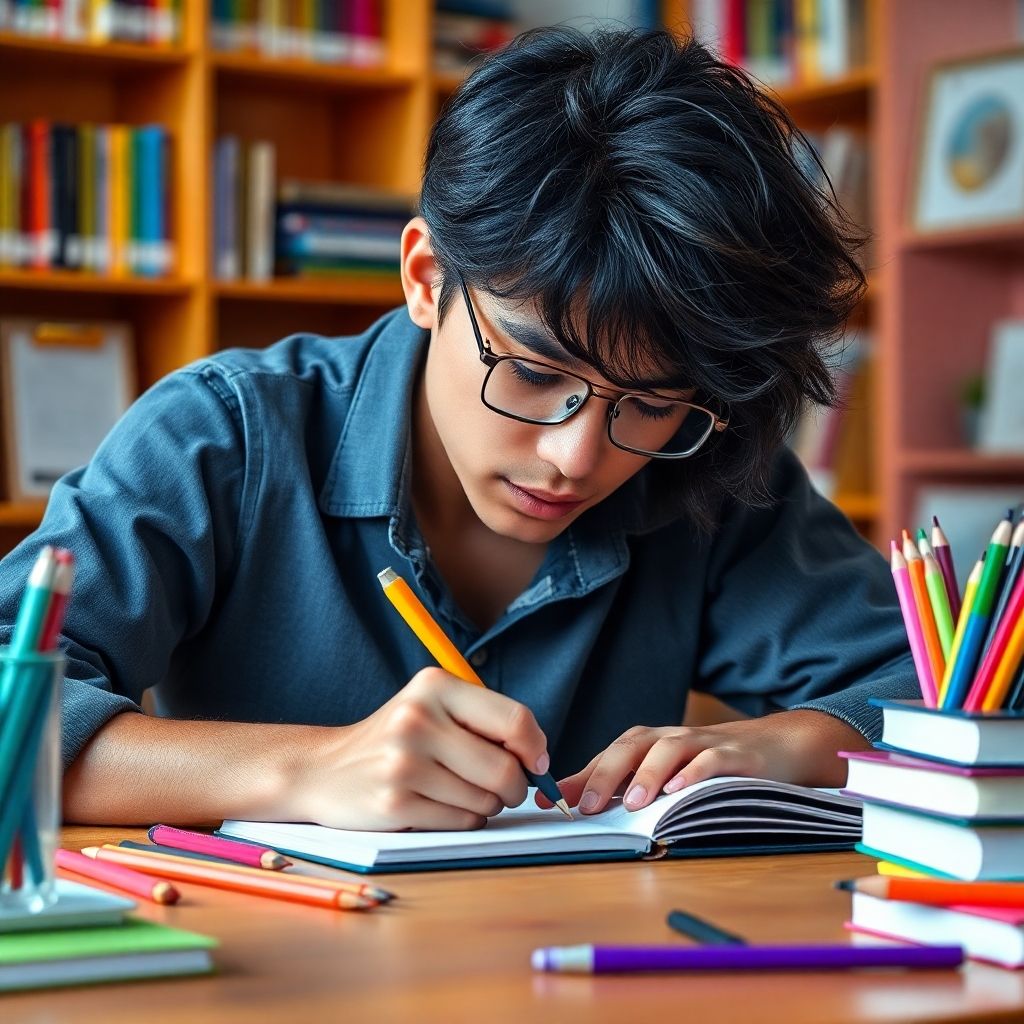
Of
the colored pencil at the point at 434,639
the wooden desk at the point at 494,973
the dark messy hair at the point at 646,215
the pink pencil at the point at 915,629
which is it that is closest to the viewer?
the wooden desk at the point at 494,973

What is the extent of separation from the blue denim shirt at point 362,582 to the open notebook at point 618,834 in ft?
0.73

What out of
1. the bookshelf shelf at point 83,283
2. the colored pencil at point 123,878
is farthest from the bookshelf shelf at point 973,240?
the colored pencil at point 123,878

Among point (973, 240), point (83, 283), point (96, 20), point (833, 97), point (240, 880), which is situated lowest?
point (240, 880)

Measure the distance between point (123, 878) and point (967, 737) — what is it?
1.56 ft

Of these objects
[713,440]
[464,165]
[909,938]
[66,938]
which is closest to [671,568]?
[713,440]

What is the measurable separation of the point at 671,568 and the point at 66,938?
3.27ft

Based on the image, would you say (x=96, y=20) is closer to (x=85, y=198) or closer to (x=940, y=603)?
(x=85, y=198)

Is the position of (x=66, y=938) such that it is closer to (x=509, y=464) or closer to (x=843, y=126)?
(x=509, y=464)

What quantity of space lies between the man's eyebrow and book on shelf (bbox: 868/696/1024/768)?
1.51ft

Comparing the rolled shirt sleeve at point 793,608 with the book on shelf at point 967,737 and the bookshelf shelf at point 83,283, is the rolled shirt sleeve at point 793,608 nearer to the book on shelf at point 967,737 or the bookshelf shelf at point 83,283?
the book on shelf at point 967,737

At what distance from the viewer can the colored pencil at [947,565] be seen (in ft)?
2.97

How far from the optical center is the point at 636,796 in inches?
43.4

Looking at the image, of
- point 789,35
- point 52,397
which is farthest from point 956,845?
point 789,35

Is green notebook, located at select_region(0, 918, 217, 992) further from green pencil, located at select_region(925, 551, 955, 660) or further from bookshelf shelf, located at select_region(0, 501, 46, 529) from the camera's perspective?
bookshelf shelf, located at select_region(0, 501, 46, 529)
